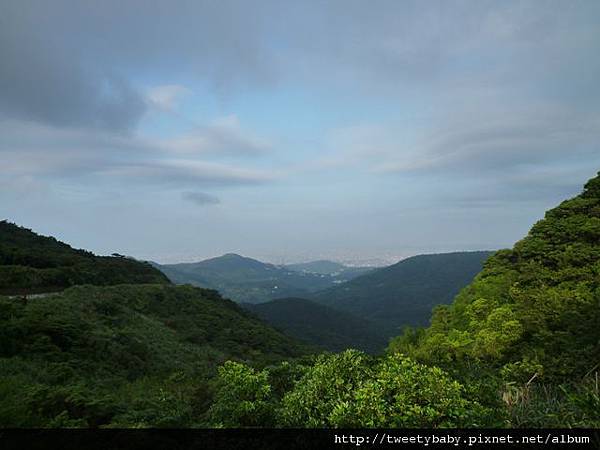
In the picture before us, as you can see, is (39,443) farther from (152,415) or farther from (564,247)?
(564,247)

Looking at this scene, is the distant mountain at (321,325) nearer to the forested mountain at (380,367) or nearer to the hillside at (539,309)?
the forested mountain at (380,367)

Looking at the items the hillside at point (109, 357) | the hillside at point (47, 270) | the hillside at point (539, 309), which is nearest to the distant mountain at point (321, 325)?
the hillside at point (47, 270)

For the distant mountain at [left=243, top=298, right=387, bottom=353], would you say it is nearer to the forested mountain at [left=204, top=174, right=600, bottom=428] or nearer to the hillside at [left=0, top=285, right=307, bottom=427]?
the hillside at [left=0, top=285, right=307, bottom=427]

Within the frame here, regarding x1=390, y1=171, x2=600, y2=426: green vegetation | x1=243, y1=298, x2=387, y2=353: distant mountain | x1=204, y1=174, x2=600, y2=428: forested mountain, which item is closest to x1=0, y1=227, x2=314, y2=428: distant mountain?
x1=204, y1=174, x2=600, y2=428: forested mountain

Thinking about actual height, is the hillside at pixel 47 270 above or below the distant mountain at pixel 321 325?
above

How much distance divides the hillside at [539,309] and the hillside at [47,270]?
30.6 m

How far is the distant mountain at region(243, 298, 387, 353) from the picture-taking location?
126m

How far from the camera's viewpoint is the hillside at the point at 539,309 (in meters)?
12.3

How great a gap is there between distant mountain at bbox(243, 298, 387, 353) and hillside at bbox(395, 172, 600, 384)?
96718mm

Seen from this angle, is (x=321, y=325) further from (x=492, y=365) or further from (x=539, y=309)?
(x=492, y=365)

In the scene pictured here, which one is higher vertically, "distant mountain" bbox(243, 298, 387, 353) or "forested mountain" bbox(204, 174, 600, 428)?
"forested mountain" bbox(204, 174, 600, 428)

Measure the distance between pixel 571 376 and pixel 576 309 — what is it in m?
3.89

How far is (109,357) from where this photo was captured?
59.0ft

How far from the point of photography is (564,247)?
18266mm
